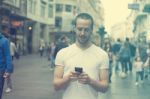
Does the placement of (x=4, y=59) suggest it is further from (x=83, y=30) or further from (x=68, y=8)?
(x=68, y=8)

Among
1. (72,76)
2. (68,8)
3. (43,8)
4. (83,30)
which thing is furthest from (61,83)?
(68,8)

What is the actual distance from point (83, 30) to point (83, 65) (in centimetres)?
30

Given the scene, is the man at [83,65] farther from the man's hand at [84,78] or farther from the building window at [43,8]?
the building window at [43,8]

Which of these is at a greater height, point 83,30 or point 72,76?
point 83,30

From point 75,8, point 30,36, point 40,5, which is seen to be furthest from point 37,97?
point 75,8

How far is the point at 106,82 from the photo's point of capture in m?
4.36

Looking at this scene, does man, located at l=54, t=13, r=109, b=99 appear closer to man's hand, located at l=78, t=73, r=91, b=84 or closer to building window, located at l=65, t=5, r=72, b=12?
man's hand, located at l=78, t=73, r=91, b=84

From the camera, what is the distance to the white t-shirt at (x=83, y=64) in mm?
4285

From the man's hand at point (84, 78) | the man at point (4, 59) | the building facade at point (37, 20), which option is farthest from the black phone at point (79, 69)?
the building facade at point (37, 20)

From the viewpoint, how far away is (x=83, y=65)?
4.27 meters

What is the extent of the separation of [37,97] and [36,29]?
56.7 m

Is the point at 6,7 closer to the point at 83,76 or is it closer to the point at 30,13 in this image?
the point at 30,13

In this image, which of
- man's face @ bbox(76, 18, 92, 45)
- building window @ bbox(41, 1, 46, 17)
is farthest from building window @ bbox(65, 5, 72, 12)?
man's face @ bbox(76, 18, 92, 45)

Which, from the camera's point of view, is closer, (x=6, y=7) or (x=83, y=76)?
(x=83, y=76)
